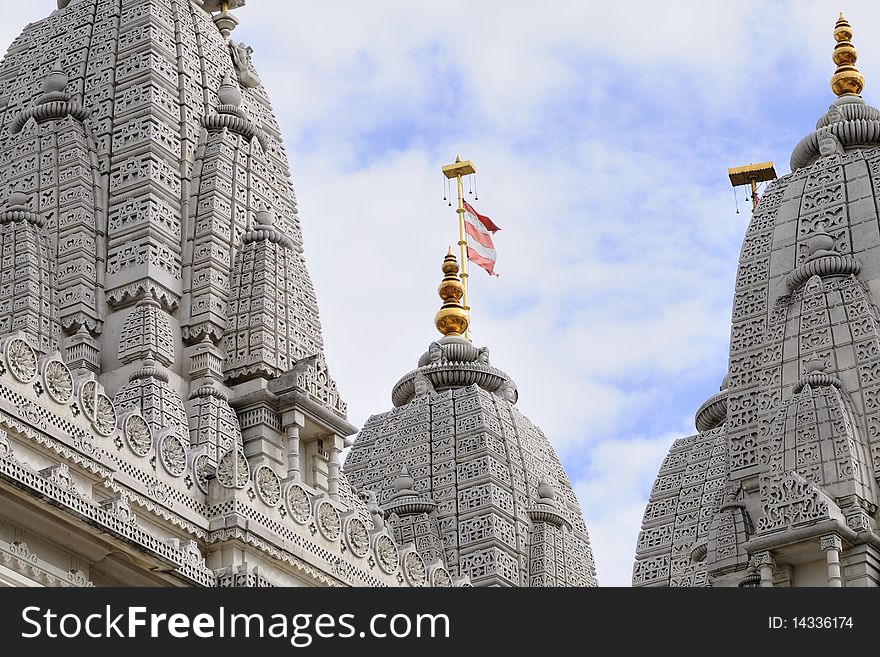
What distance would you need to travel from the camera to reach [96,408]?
33.8 m

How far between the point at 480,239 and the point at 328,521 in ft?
102

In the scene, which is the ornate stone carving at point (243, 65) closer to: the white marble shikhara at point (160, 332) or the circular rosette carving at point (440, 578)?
the white marble shikhara at point (160, 332)

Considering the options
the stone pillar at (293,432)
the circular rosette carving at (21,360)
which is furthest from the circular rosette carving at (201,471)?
the stone pillar at (293,432)

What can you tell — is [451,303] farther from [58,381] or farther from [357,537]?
[58,381]

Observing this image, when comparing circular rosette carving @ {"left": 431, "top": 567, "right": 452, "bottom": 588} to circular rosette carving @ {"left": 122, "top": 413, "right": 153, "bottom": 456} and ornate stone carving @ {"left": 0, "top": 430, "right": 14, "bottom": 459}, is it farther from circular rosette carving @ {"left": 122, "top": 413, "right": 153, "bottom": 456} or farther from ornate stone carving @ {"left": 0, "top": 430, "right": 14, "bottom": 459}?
ornate stone carving @ {"left": 0, "top": 430, "right": 14, "bottom": 459}

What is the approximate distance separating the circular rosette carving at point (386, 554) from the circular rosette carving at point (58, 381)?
7030mm

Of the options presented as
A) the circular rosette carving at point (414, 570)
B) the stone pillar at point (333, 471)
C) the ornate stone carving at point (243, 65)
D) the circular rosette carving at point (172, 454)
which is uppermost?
the ornate stone carving at point (243, 65)

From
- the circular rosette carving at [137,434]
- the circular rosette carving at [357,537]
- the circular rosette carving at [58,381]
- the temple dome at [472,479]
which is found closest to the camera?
the circular rosette carving at [58,381]

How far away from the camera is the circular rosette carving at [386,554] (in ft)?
125

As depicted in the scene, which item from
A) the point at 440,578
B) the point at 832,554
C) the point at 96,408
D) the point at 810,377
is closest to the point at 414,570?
the point at 440,578

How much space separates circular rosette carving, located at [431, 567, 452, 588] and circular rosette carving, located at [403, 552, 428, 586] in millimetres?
202
